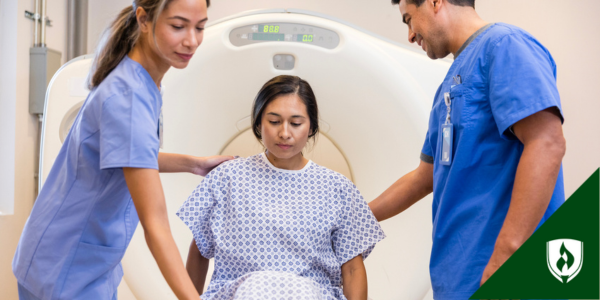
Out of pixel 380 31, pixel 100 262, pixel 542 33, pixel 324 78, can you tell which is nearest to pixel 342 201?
pixel 324 78

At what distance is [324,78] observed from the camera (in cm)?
171

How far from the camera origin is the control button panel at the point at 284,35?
5.51 ft

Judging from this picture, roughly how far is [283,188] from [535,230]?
0.65 metres

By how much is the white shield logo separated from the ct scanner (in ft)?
2.43

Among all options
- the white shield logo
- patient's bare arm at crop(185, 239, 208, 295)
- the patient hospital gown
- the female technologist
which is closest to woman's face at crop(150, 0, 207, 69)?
the female technologist

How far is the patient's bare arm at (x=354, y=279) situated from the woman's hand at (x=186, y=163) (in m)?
0.47

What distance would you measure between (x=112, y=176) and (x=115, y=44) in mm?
265

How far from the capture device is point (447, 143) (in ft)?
3.43

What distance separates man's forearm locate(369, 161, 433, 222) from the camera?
1.38 m

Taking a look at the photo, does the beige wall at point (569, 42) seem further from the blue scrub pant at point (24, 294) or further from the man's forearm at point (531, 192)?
the man's forearm at point (531, 192)

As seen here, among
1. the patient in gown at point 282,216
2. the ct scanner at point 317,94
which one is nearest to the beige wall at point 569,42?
the ct scanner at point 317,94

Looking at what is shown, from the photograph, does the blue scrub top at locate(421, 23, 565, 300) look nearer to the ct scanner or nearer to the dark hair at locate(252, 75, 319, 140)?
the dark hair at locate(252, 75, 319, 140)

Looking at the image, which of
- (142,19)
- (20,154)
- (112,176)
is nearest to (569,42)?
(142,19)

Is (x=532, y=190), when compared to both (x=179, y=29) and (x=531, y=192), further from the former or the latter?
(x=179, y=29)
